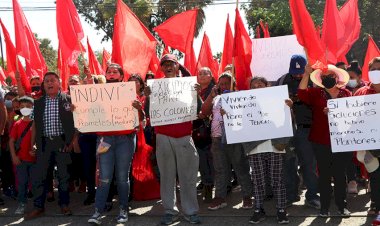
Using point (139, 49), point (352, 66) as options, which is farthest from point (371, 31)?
point (139, 49)

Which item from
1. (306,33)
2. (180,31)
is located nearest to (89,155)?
(180,31)

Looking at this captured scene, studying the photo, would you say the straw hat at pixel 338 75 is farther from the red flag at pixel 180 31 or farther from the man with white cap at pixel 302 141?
the red flag at pixel 180 31

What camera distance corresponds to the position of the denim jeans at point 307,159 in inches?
237

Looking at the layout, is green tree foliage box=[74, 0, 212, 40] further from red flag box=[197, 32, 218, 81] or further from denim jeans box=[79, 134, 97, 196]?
denim jeans box=[79, 134, 97, 196]

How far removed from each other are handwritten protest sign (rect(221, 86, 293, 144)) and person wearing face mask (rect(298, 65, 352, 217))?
287 mm

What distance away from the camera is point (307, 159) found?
604 cm

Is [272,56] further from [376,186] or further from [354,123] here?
[376,186]

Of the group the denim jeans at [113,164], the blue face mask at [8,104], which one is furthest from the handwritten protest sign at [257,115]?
the blue face mask at [8,104]

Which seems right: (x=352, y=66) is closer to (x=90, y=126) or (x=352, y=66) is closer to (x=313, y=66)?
(x=313, y=66)

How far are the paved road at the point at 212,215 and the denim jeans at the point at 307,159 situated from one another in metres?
0.27

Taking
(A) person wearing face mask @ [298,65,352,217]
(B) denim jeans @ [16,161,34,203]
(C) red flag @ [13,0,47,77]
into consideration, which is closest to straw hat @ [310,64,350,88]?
(A) person wearing face mask @ [298,65,352,217]

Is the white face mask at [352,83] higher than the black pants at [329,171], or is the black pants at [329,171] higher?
the white face mask at [352,83]

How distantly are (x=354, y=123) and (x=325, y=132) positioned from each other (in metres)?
0.33

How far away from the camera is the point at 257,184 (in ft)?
17.9
